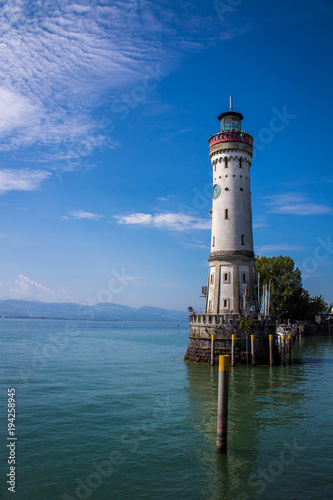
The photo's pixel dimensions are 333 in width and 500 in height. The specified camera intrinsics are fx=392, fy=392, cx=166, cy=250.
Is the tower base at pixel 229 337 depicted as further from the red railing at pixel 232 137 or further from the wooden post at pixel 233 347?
the red railing at pixel 232 137

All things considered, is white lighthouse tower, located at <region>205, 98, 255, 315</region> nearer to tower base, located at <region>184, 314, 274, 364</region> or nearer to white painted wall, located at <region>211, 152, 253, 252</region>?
white painted wall, located at <region>211, 152, 253, 252</region>

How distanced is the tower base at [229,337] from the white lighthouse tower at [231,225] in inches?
104

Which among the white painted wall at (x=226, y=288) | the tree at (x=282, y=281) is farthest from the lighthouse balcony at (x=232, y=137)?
the tree at (x=282, y=281)

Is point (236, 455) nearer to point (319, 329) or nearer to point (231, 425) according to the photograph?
point (231, 425)

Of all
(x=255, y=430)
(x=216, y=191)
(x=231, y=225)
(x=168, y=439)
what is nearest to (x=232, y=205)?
(x=231, y=225)

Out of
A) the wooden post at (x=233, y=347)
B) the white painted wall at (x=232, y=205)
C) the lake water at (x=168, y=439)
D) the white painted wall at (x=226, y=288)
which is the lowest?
the lake water at (x=168, y=439)

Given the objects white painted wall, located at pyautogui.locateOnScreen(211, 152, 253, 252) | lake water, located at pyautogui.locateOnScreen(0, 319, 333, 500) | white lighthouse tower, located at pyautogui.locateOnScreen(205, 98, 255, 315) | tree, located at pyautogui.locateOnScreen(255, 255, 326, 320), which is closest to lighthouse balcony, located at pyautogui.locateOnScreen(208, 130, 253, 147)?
white lighthouse tower, located at pyautogui.locateOnScreen(205, 98, 255, 315)

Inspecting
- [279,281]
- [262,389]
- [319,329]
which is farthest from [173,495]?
[319,329]

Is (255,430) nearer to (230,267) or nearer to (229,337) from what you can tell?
(229,337)

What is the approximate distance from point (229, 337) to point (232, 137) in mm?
22220

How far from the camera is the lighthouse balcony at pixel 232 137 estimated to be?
4447cm

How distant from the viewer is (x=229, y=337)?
38.3 m

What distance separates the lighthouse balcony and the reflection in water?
25.4m

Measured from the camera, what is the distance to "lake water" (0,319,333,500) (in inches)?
496
